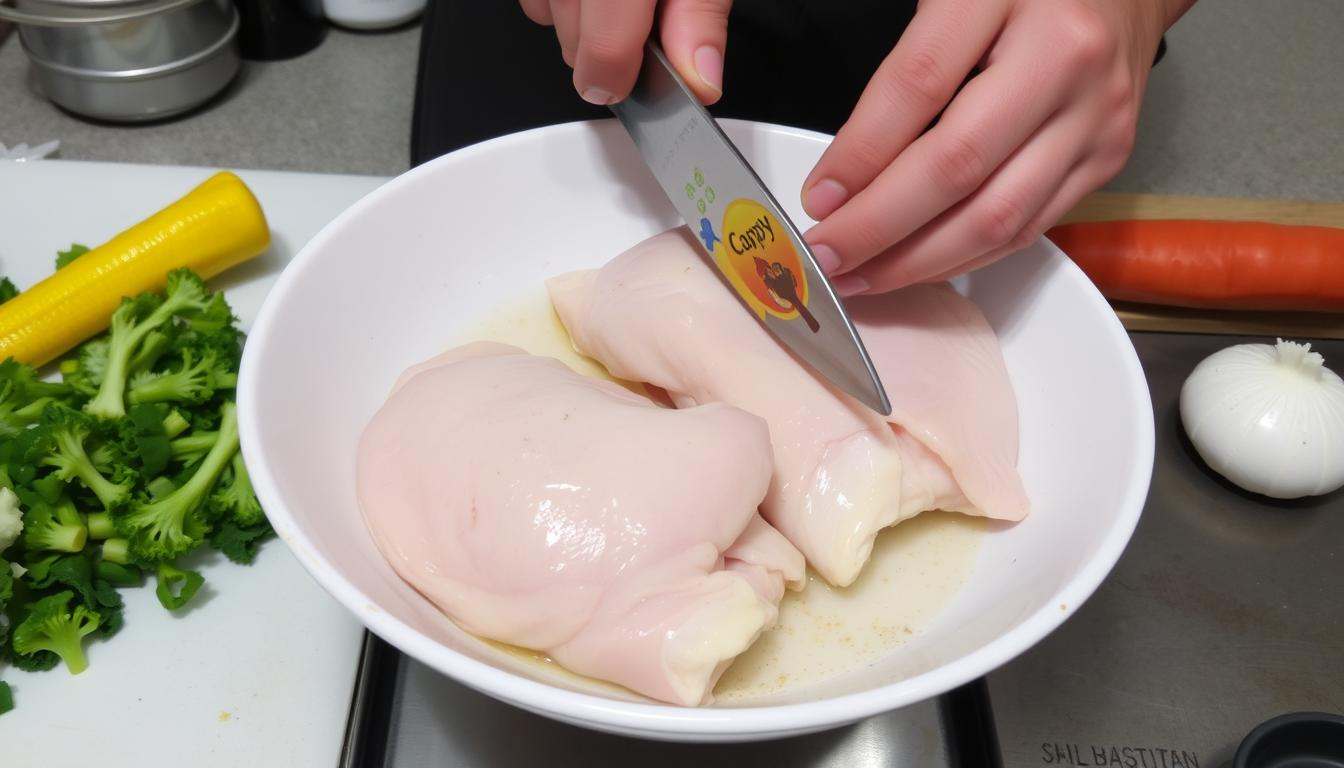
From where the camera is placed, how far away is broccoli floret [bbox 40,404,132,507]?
1.19 metres

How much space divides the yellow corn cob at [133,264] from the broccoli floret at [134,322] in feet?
0.13

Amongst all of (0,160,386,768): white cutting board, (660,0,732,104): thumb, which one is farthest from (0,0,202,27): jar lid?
(660,0,732,104): thumb

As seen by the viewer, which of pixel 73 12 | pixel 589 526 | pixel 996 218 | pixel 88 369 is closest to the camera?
pixel 589 526

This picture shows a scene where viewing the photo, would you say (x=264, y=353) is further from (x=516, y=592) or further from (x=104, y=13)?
(x=104, y=13)

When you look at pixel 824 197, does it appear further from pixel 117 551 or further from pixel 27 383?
pixel 27 383

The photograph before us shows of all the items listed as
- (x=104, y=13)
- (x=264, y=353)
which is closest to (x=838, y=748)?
(x=264, y=353)

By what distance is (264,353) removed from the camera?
1014 millimetres

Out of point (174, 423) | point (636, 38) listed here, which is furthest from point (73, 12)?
point (636, 38)

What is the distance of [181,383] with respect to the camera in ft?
4.28

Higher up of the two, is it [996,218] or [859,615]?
[996,218]

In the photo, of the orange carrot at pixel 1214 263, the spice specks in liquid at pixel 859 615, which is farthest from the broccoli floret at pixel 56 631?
the orange carrot at pixel 1214 263

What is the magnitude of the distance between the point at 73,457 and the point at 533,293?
608 millimetres

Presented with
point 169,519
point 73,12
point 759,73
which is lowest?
point 169,519

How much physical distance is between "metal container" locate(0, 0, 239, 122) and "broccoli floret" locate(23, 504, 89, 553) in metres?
1.00
